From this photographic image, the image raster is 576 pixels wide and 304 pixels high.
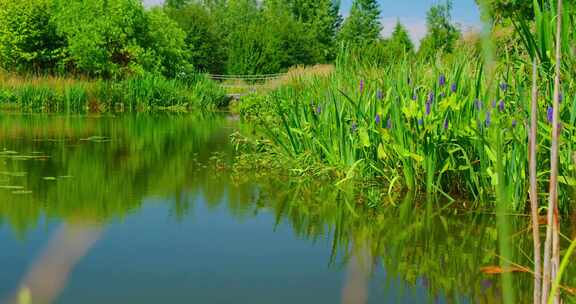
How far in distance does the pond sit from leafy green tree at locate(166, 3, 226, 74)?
27.4 metres

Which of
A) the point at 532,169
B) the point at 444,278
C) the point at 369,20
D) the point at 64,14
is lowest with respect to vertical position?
the point at 444,278

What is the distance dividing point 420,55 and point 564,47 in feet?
5.87

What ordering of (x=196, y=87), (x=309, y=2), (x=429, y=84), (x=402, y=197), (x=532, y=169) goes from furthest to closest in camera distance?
(x=309, y=2)
(x=196, y=87)
(x=429, y=84)
(x=402, y=197)
(x=532, y=169)

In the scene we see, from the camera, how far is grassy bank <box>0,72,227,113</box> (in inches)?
510

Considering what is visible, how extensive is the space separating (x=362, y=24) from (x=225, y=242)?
110 ft

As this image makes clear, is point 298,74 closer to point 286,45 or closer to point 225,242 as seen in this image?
point 225,242

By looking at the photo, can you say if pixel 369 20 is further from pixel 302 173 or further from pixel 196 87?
pixel 302 173

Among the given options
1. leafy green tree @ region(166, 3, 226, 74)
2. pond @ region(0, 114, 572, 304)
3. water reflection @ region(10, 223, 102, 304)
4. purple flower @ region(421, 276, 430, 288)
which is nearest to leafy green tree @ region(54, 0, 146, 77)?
pond @ region(0, 114, 572, 304)

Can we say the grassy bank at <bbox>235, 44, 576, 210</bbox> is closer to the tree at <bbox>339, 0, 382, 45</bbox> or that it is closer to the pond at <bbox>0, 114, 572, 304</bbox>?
the pond at <bbox>0, 114, 572, 304</bbox>

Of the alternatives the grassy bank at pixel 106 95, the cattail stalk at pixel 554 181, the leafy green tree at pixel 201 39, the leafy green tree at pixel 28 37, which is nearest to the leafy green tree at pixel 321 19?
the leafy green tree at pixel 201 39

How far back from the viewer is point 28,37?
16938 mm

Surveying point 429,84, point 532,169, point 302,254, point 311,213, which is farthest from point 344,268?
point 429,84

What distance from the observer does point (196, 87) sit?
Answer: 51.5 ft

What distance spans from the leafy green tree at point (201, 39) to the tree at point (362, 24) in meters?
6.69
